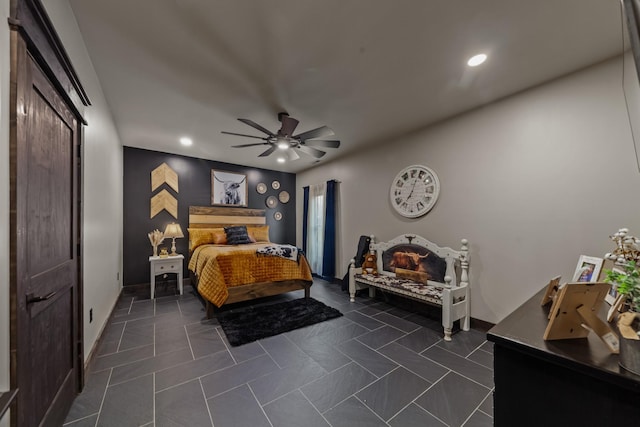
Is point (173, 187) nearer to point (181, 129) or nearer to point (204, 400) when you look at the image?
point (181, 129)

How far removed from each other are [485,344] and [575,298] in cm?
197

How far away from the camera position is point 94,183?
209 cm

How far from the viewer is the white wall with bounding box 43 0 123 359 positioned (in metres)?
1.51

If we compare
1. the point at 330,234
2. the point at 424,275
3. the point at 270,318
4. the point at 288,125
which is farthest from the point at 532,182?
the point at 270,318

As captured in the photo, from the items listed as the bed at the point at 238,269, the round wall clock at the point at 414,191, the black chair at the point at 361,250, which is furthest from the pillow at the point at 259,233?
the round wall clock at the point at 414,191

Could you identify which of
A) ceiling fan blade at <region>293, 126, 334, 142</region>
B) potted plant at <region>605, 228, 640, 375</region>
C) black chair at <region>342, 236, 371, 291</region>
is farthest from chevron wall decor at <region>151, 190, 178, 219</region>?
potted plant at <region>605, 228, 640, 375</region>

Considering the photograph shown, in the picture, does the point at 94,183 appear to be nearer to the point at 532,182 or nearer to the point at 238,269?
the point at 238,269

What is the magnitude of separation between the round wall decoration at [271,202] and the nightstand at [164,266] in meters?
2.23

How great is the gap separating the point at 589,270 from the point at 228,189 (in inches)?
204

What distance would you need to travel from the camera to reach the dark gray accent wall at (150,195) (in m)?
4.06

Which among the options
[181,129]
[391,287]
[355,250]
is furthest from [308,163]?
[391,287]

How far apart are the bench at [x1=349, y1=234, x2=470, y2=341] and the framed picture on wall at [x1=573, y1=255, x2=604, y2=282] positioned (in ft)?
3.80

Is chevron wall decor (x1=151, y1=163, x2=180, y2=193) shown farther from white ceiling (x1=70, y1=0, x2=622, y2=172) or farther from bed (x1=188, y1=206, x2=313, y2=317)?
white ceiling (x1=70, y1=0, x2=622, y2=172)

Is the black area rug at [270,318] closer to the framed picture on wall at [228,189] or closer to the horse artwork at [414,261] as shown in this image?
the horse artwork at [414,261]
